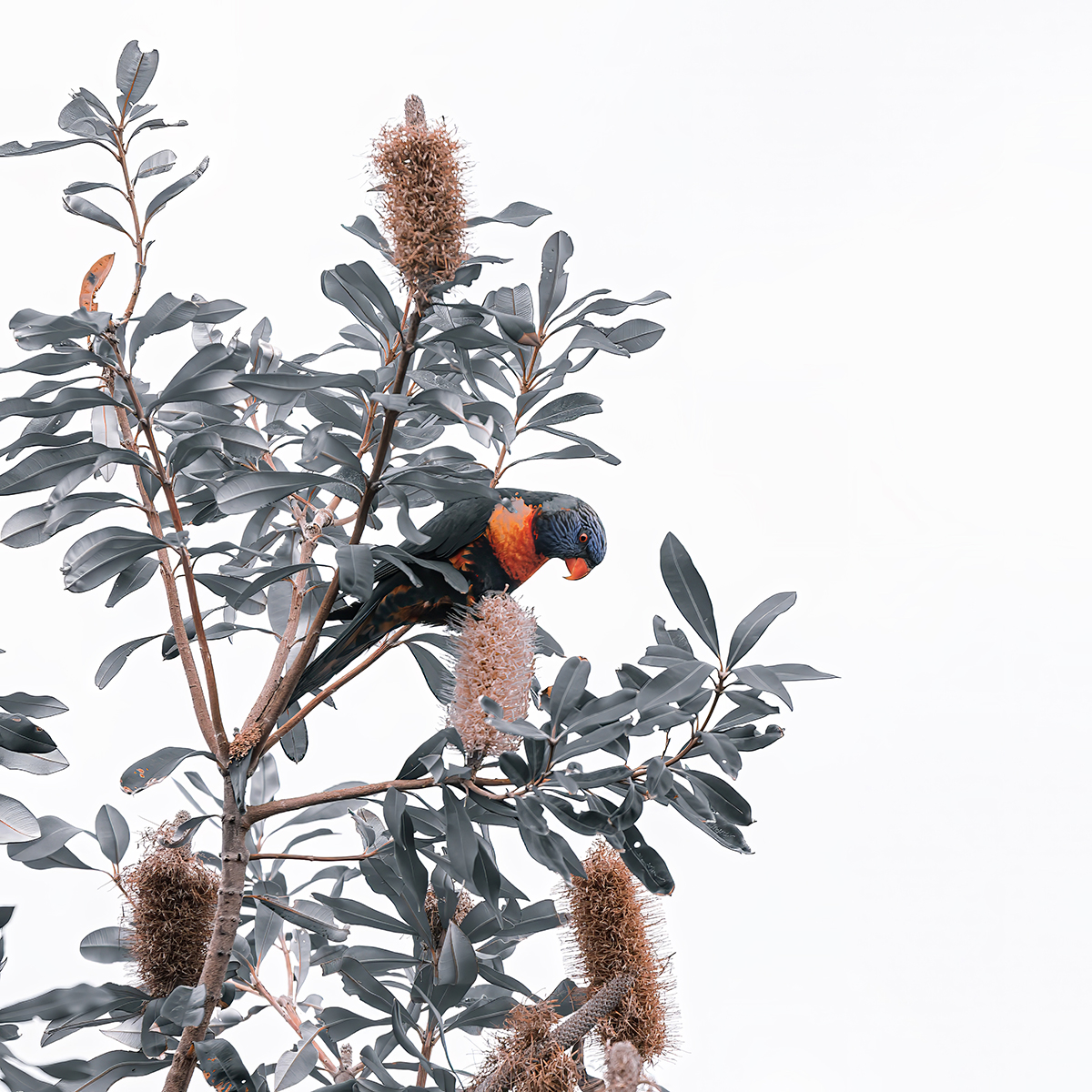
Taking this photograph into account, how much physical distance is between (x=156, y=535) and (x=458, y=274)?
48 cm

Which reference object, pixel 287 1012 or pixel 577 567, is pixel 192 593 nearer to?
pixel 577 567

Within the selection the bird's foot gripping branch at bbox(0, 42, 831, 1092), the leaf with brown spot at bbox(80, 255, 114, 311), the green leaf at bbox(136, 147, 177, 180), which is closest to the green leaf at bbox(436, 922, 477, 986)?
the bird's foot gripping branch at bbox(0, 42, 831, 1092)

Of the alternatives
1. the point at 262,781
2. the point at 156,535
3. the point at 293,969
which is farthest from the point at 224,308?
the point at 293,969

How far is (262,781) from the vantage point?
4.59 ft

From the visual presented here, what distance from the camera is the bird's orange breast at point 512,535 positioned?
1.23 metres

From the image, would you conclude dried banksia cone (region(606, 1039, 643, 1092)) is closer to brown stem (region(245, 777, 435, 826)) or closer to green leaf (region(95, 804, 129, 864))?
brown stem (region(245, 777, 435, 826))

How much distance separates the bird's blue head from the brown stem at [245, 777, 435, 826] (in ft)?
1.00

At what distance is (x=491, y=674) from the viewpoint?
1067 mm

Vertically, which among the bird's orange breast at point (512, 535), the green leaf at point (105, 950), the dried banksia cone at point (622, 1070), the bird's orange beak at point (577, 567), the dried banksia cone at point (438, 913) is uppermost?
the bird's orange breast at point (512, 535)

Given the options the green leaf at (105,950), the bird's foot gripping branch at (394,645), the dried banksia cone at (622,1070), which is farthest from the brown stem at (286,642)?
the dried banksia cone at (622,1070)

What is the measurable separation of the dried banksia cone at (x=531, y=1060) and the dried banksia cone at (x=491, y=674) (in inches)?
11.5

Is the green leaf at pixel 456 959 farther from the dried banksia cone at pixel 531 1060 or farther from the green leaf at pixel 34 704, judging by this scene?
the green leaf at pixel 34 704

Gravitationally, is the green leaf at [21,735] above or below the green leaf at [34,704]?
below

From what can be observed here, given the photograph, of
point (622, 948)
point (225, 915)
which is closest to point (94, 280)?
point (225, 915)
